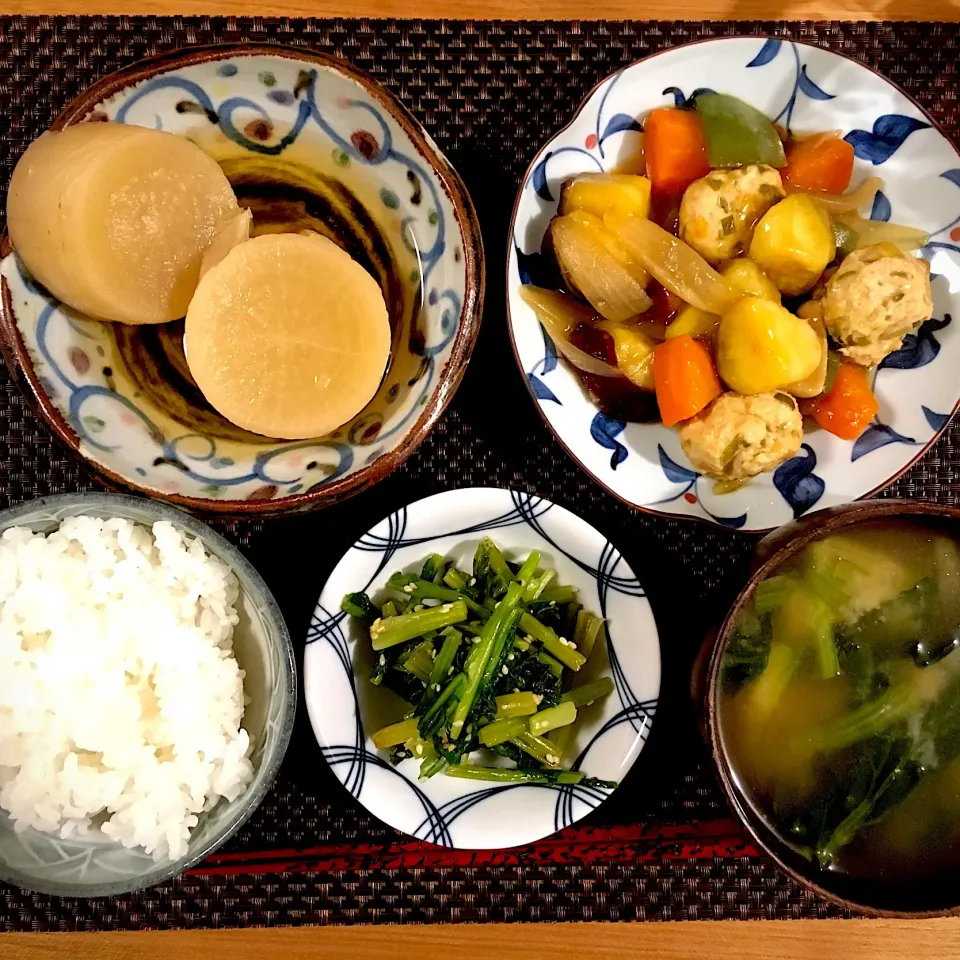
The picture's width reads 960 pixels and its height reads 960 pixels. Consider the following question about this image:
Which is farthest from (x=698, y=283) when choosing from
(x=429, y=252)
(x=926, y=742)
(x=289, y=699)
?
(x=289, y=699)

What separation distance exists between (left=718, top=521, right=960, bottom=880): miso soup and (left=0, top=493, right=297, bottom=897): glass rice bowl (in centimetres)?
86

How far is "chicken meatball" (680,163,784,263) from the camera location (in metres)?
1.69

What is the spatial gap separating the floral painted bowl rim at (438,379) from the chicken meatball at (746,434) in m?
0.51

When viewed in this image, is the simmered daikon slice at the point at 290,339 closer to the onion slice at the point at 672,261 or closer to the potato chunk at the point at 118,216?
the potato chunk at the point at 118,216

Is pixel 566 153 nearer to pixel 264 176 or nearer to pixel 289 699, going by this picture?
pixel 264 176

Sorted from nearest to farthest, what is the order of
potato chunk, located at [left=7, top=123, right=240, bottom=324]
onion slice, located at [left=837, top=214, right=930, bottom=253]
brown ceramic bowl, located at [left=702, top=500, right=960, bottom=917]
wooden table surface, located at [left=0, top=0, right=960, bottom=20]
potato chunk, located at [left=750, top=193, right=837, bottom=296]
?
brown ceramic bowl, located at [left=702, top=500, right=960, bottom=917] < potato chunk, located at [left=7, top=123, right=240, bottom=324] < potato chunk, located at [left=750, top=193, right=837, bottom=296] < onion slice, located at [left=837, top=214, right=930, bottom=253] < wooden table surface, located at [left=0, top=0, right=960, bottom=20]

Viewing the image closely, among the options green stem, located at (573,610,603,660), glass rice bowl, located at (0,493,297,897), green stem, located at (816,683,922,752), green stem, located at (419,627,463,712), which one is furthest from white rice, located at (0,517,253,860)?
green stem, located at (816,683,922,752)

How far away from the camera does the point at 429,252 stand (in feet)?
5.63

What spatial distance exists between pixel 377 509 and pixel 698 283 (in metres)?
0.86

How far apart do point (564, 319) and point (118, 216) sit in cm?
91

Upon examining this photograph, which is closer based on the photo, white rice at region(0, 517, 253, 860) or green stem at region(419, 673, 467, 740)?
white rice at region(0, 517, 253, 860)

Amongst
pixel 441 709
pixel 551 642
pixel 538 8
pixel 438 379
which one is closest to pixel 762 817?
pixel 551 642

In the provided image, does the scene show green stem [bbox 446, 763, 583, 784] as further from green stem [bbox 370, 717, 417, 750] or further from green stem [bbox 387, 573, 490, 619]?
green stem [bbox 387, 573, 490, 619]

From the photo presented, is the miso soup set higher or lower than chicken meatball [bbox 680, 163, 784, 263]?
lower
